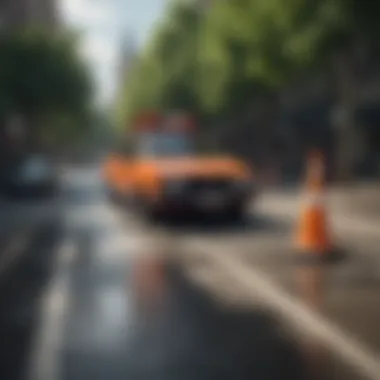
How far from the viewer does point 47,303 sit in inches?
464

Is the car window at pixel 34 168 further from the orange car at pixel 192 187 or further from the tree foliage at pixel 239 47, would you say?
the orange car at pixel 192 187

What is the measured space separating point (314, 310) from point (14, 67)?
184 feet

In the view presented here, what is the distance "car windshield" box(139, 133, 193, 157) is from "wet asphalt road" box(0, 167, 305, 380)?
35.9 ft

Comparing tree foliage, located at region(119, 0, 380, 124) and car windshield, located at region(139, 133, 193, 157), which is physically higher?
tree foliage, located at region(119, 0, 380, 124)

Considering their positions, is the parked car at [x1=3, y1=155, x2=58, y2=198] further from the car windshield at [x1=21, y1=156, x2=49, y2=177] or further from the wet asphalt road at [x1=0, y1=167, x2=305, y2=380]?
the wet asphalt road at [x1=0, y1=167, x2=305, y2=380]

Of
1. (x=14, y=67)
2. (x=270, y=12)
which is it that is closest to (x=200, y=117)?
(x=14, y=67)

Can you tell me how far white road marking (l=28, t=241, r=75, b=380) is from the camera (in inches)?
318

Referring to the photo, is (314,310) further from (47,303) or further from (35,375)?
(35,375)

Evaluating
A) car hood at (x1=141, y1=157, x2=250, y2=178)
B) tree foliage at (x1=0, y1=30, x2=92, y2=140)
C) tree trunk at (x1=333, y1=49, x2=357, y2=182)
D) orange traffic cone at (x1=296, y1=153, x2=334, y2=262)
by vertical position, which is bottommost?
orange traffic cone at (x1=296, y1=153, x2=334, y2=262)

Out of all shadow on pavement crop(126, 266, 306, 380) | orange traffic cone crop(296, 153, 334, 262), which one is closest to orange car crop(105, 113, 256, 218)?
orange traffic cone crop(296, 153, 334, 262)

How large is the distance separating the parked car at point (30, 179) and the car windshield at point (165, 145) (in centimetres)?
2016

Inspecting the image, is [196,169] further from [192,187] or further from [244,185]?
[244,185]

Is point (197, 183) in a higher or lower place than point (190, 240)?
higher

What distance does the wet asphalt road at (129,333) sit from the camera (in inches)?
316
